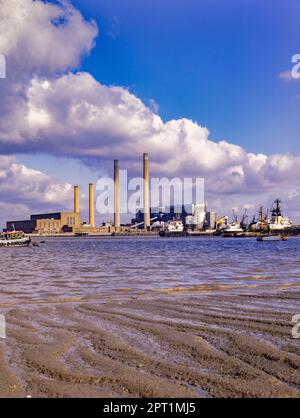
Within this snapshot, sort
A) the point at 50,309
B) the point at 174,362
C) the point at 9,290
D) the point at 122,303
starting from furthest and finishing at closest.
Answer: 1. the point at 9,290
2. the point at 122,303
3. the point at 50,309
4. the point at 174,362

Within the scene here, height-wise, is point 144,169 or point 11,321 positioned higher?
point 144,169

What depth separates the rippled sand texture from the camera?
635cm

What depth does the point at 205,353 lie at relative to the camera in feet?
27.2

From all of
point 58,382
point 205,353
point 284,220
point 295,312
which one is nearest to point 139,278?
point 295,312

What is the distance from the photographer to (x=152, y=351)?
855cm

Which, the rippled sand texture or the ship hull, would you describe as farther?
the ship hull

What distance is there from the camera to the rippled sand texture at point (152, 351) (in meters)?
6.35

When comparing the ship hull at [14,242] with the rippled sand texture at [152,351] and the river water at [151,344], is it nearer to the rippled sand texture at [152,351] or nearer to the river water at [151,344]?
the river water at [151,344]

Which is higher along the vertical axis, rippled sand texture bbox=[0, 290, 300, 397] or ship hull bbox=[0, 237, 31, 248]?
rippled sand texture bbox=[0, 290, 300, 397]

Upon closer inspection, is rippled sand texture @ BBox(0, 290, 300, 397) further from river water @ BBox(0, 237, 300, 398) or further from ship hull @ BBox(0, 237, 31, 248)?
ship hull @ BBox(0, 237, 31, 248)

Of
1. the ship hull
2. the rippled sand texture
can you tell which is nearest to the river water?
the rippled sand texture
